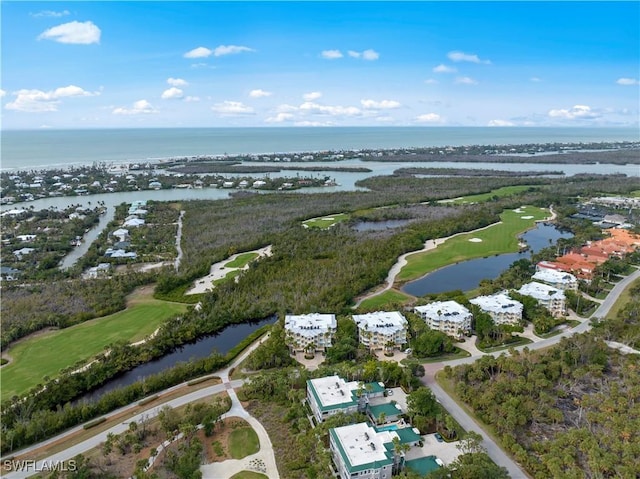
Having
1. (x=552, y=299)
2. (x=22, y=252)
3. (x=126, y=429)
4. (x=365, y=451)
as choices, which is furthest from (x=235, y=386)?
(x=22, y=252)

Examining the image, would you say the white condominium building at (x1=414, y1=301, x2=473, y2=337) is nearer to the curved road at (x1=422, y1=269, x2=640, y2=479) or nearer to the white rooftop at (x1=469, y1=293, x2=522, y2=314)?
the white rooftop at (x1=469, y1=293, x2=522, y2=314)

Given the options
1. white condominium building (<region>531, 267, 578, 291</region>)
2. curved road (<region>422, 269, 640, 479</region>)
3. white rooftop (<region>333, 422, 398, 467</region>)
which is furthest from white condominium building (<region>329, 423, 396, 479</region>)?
white condominium building (<region>531, 267, 578, 291</region>)

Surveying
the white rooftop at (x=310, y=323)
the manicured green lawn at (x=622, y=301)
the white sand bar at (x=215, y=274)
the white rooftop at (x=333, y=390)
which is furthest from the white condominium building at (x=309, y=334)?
the manicured green lawn at (x=622, y=301)

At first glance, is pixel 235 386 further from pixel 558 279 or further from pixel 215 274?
pixel 558 279

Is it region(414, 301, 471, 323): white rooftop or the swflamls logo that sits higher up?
region(414, 301, 471, 323): white rooftop

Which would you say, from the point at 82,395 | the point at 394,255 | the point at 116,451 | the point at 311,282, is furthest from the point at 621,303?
the point at 82,395

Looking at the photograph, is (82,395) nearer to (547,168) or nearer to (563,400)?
(563,400)
